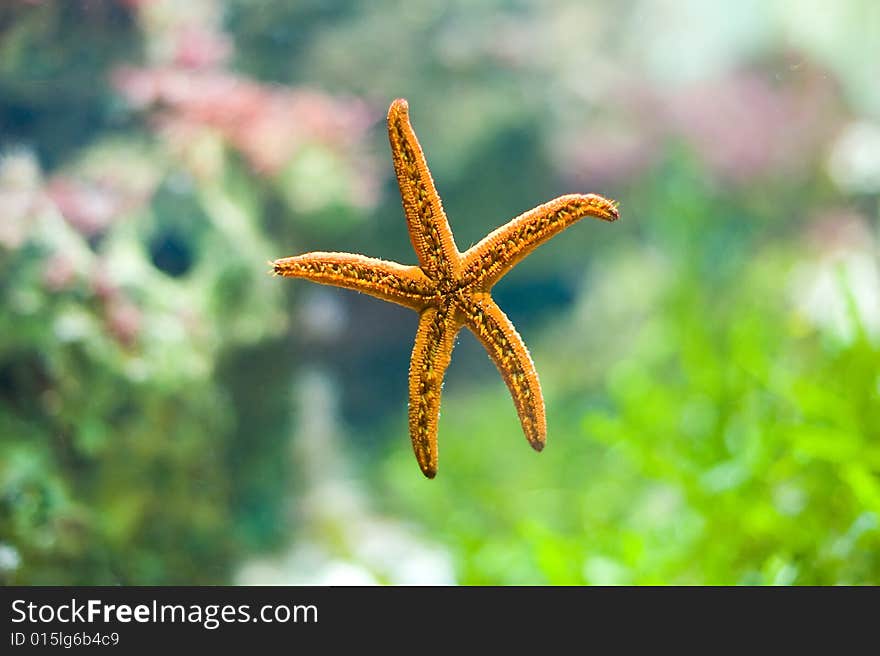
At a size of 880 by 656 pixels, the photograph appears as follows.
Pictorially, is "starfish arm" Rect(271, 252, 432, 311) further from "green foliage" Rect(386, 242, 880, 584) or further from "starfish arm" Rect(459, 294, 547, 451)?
"green foliage" Rect(386, 242, 880, 584)

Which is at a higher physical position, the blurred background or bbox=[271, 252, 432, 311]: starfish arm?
the blurred background

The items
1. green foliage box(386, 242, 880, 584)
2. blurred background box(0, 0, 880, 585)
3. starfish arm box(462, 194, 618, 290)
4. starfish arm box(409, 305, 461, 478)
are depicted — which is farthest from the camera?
blurred background box(0, 0, 880, 585)

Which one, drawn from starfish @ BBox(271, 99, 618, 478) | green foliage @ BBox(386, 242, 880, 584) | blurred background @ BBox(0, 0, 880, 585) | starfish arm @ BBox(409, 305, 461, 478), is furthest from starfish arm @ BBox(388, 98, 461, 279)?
green foliage @ BBox(386, 242, 880, 584)

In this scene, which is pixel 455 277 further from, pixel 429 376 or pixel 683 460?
pixel 683 460

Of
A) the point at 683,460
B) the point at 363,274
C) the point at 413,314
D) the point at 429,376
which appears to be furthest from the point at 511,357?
the point at 413,314

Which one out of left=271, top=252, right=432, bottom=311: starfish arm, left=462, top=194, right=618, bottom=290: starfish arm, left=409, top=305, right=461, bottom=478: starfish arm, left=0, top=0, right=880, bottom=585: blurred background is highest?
left=0, top=0, right=880, bottom=585: blurred background

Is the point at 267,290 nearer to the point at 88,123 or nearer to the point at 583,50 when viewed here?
the point at 88,123

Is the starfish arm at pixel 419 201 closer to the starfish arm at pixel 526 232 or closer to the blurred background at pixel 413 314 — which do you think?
the starfish arm at pixel 526 232
